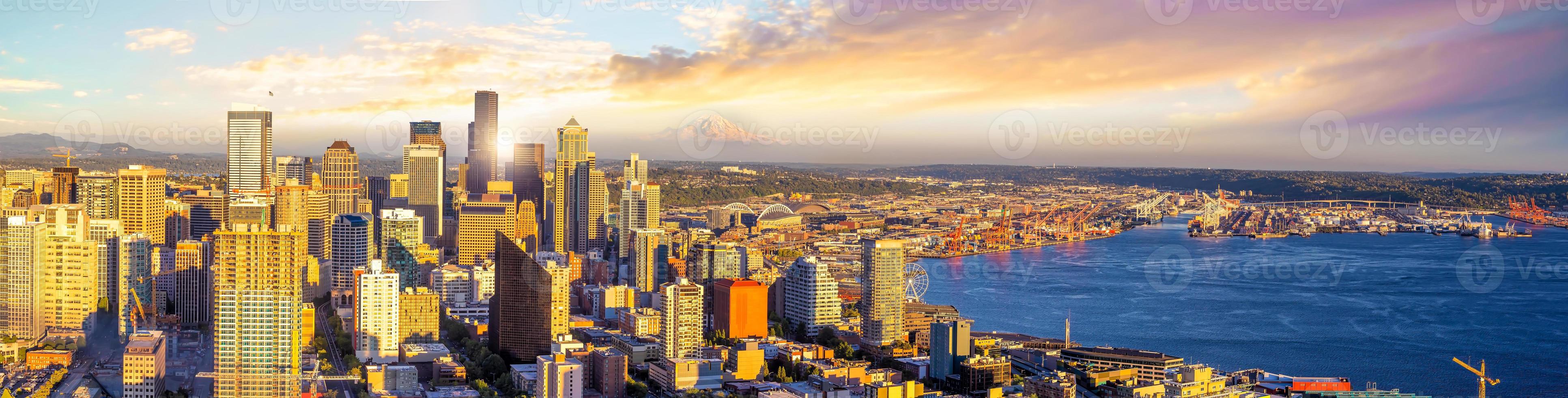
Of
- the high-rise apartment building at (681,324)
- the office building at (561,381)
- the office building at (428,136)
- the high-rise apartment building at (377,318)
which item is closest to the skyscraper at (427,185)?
the office building at (428,136)

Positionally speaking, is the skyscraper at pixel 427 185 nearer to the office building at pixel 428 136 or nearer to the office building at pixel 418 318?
the office building at pixel 428 136

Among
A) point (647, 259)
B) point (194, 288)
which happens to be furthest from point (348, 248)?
point (647, 259)

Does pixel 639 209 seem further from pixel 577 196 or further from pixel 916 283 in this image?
pixel 916 283

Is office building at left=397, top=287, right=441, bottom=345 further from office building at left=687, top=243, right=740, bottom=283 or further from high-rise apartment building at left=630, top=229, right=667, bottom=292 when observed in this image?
high-rise apartment building at left=630, top=229, right=667, bottom=292

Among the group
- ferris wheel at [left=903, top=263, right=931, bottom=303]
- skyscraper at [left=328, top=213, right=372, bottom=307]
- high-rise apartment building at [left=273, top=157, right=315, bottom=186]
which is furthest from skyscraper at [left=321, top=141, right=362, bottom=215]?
ferris wheel at [left=903, top=263, right=931, bottom=303]

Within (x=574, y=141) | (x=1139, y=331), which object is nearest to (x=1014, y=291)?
(x=1139, y=331)

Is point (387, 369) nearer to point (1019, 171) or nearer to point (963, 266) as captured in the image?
point (963, 266)

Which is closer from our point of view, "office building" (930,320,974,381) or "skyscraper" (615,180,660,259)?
"office building" (930,320,974,381)
